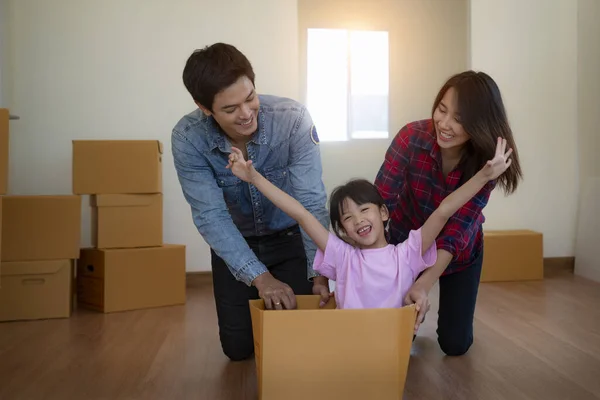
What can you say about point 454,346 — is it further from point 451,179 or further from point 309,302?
point 309,302

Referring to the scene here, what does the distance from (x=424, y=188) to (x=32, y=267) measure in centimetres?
192

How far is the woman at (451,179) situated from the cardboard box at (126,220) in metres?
1.50

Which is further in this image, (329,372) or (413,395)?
(413,395)

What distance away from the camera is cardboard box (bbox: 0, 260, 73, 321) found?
2.79 m

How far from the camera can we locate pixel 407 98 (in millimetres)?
5012

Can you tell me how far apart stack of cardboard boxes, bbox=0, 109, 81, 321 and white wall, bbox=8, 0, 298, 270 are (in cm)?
81

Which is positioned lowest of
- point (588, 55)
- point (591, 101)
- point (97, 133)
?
point (97, 133)

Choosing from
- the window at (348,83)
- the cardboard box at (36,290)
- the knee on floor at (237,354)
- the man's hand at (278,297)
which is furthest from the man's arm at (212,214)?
the window at (348,83)

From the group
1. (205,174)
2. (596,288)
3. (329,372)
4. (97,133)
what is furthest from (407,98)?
(329,372)

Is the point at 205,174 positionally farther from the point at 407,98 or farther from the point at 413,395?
the point at 407,98

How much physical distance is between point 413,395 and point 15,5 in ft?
10.6

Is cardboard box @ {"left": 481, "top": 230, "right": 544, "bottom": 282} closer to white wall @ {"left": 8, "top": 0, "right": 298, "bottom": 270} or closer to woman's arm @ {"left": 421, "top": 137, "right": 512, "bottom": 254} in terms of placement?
white wall @ {"left": 8, "top": 0, "right": 298, "bottom": 270}

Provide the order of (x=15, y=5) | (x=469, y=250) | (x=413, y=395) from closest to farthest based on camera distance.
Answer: (x=413, y=395) → (x=469, y=250) → (x=15, y=5)

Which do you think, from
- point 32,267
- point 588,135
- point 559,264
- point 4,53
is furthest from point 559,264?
point 4,53
